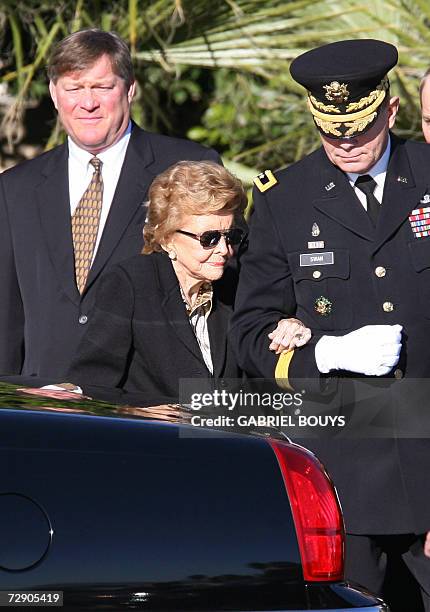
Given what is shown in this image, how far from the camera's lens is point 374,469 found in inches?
149

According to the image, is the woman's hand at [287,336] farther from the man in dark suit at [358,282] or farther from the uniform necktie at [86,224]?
the uniform necktie at [86,224]

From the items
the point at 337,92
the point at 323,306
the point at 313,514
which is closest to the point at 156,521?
the point at 313,514

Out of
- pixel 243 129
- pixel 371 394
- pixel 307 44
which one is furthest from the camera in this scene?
pixel 243 129

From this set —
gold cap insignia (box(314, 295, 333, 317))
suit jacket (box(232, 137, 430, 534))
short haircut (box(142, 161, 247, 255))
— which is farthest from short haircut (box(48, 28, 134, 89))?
gold cap insignia (box(314, 295, 333, 317))

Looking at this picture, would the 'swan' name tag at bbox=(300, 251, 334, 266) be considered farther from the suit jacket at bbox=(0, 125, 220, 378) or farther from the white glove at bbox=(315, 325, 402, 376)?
the suit jacket at bbox=(0, 125, 220, 378)

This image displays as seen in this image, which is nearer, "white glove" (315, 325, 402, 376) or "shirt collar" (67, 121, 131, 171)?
"white glove" (315, 325, 402, 376)

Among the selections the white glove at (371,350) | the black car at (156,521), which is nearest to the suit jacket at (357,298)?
the white glove at (371,350)

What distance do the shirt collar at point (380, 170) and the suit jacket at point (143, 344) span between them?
0.64 metres

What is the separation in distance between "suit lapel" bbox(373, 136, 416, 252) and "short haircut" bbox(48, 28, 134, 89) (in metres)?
1.39

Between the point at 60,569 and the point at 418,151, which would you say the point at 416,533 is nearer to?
the point at 418,151

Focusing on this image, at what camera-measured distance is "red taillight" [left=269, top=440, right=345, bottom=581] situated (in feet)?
9.13

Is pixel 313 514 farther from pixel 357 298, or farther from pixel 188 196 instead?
pixel 188 196

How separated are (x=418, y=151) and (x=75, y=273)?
4.62 feet

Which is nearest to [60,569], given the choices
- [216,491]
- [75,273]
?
[216,491]
